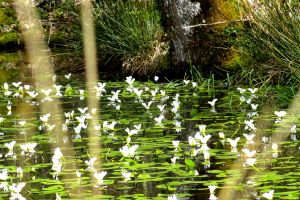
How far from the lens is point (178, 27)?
9469mm

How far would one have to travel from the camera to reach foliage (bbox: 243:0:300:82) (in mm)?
7216

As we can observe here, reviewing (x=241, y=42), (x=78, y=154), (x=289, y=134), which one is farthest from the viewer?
(x=241, y=42)

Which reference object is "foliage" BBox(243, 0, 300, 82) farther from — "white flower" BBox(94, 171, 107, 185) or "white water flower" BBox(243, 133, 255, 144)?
"white flower" BBox(94, 171, 107, 185)

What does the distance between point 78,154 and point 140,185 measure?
0.99 meters

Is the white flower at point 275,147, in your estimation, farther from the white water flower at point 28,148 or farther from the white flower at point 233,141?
the white water flower at point 28,148

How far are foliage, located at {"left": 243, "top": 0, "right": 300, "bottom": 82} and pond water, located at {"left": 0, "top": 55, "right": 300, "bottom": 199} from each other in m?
0.40

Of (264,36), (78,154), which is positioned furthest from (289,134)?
(264,36)

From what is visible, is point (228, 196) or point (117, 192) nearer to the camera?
point (228, 196)

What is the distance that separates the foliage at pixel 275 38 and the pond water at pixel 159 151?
15.6 inches

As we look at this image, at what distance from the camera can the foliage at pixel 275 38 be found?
7.22 m

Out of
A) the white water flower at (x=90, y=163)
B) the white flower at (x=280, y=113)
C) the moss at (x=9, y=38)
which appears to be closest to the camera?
the white water flower at (x=90, y=163)

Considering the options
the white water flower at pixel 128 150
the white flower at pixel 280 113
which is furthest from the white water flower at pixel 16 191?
the white flower at pixel 280 113

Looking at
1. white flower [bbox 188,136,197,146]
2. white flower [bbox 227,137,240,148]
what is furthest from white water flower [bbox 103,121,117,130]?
white flower [bbox 227,137,240,148]

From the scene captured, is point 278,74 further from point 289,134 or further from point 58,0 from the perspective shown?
point 58,0
